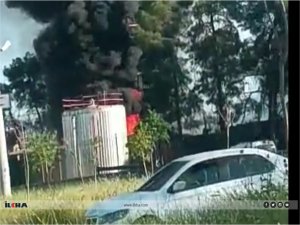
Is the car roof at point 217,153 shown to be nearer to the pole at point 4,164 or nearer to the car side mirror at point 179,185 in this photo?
the car side mirror at point 179,185

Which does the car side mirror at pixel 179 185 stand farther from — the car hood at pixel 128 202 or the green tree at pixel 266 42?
the green tree at pixel 266 42

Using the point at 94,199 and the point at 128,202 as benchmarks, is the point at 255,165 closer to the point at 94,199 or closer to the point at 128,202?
the point at 128,202

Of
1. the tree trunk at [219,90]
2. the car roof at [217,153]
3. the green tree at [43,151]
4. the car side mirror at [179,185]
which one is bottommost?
the car side mirror at [179,185]

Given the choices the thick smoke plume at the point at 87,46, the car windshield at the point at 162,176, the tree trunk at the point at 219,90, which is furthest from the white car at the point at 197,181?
the thick smoke plume at the point at 87,46

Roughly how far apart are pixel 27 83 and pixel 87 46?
1.00 feet

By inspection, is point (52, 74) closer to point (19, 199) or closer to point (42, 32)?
point (42, 32)

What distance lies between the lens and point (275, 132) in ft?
7.60

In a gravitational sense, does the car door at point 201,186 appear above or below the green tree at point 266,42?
below

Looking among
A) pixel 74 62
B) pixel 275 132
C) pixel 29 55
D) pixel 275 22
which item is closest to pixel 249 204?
pixel 275 132

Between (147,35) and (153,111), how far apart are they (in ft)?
1.01

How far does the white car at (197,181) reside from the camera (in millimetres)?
2350

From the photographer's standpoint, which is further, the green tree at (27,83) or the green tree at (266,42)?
the green tree at (27,83)

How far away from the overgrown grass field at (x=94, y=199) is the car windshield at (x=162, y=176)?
0.04 metres

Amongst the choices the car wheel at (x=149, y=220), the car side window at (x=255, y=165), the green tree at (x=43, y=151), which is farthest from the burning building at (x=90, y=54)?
the car side window at (x=255, y=165)
